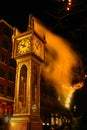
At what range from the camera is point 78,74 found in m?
14.6

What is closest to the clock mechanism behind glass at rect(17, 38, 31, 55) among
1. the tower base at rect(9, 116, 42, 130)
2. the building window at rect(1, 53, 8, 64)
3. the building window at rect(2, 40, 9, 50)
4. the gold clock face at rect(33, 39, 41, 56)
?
the gold clock face at rect(33, 39, 41, 56)

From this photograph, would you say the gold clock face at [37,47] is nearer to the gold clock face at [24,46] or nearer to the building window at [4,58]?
the gold clock face at [24,46]

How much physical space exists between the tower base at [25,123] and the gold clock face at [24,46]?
205 centimetres

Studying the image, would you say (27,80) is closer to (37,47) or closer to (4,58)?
(37,47)

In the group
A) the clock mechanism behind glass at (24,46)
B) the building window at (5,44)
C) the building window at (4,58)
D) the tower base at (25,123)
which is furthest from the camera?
the building window at (5,44)

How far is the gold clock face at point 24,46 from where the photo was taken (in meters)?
6.69

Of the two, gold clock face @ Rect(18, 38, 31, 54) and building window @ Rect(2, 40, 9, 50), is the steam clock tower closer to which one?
gold clock face @ Rect(18, 38, 31, 54)

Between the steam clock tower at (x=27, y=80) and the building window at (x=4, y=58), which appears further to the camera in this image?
the building window at (x=4, y=58)

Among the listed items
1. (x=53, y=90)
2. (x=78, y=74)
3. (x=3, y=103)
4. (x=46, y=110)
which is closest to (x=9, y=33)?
(x=3, y=103)

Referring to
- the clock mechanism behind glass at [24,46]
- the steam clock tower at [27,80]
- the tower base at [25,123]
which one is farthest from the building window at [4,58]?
the tower base at [25,123]

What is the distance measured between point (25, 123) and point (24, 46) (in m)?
2.41

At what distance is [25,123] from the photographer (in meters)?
6.00

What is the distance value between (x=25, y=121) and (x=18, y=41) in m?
2.64

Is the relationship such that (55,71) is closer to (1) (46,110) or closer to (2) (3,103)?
(1) (46,110)
